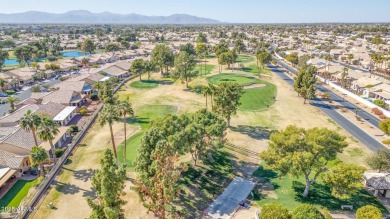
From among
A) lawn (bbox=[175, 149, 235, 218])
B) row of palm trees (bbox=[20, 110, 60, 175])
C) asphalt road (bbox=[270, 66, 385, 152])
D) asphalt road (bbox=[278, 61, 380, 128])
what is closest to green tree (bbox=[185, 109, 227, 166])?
lawn (bbox=[175, 149, 235, 218])

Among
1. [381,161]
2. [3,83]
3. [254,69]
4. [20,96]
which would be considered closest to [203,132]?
[381,161]

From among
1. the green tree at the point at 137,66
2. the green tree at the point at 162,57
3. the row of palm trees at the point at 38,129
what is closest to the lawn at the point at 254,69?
the green tree at the point at 162,57

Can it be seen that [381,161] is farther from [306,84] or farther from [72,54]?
[72,54]

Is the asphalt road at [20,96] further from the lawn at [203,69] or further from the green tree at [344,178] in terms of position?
the green tree at [344,178]

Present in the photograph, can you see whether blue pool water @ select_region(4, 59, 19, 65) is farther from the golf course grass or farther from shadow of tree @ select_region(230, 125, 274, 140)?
shadow of tree @ select_region(230, 125, 274, 140)

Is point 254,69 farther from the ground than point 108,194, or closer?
farther from the ground
